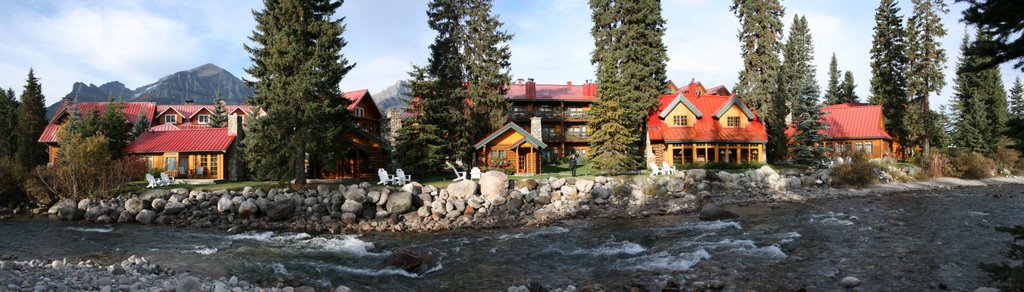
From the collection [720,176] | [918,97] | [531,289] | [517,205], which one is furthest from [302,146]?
[918,97]

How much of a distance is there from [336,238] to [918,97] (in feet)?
139

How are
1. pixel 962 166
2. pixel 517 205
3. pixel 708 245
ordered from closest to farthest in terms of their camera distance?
pixel 708 245
pixel 517 205
pixel 962 166

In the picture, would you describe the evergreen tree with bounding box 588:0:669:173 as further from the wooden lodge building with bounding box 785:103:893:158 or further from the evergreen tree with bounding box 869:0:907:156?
the evergreen tree with bounding box 869:0:907:156

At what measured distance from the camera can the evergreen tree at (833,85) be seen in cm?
5922

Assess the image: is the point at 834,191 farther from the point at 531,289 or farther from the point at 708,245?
the point at 531,289

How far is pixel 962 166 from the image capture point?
30.0m

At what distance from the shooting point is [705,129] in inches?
1407

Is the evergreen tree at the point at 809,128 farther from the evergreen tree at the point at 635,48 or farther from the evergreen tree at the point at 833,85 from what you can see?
the evergreen tree at the point at 833,85

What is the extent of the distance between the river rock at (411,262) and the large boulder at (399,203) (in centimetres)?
A: 768

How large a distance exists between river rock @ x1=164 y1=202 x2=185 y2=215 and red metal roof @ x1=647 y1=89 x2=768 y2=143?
2828cm

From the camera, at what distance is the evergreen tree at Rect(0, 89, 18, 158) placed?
37.4 meters

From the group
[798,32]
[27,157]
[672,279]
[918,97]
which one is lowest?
[672,279]

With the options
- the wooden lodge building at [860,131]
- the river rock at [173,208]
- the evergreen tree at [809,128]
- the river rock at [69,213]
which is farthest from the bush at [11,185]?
the wooden lodge building at [860,131]

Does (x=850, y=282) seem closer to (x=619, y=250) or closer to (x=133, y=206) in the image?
(x=619, y=250)
